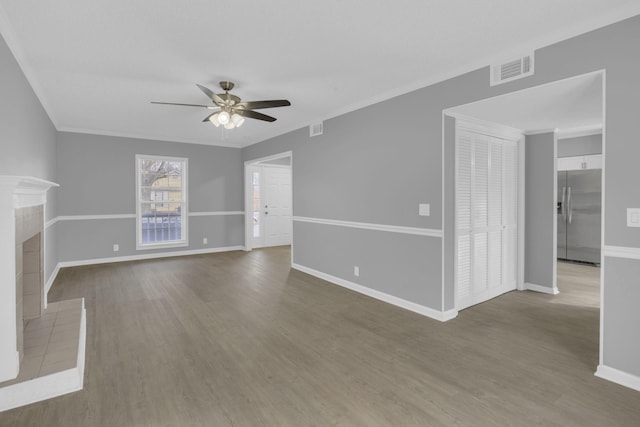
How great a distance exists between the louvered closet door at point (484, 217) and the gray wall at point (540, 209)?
18 centimetres

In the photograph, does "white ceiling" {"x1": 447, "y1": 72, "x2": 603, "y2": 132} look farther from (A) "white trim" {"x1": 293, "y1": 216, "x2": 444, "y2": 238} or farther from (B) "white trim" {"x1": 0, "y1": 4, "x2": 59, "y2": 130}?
(B) "white trim" {"x1": 0, "y1": 4, "x2": 59, "y2": 130}

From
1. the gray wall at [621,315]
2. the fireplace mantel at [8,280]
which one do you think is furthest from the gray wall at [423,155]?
the fireplace mantel at [8,280]

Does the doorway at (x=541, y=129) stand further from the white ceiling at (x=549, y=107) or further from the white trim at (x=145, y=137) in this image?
the white trim at (x=145, y=137)

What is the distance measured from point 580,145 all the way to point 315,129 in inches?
196

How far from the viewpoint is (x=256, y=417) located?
2.01 metres

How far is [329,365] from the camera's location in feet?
8.55

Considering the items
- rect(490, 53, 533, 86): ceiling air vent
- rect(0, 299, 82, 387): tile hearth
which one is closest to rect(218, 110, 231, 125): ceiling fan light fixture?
rect(0, 299, 82, 387): tile hearth

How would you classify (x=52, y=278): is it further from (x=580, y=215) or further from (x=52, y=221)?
(x=580, y=215)

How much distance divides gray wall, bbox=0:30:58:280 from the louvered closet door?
164 inches

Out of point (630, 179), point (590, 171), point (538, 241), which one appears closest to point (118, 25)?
point (630, 179)

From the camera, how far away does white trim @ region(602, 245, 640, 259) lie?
Result: 7.39 ft

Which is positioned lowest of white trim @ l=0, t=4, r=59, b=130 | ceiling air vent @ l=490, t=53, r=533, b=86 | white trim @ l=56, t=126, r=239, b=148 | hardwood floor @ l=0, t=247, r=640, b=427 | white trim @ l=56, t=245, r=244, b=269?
hardwood floor @ l=0, t=247, r=640, b=427

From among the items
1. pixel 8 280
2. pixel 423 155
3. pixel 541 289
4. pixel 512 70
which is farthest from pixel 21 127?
pixel 541 289

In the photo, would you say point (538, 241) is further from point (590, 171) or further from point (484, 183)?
point (590, 171)
